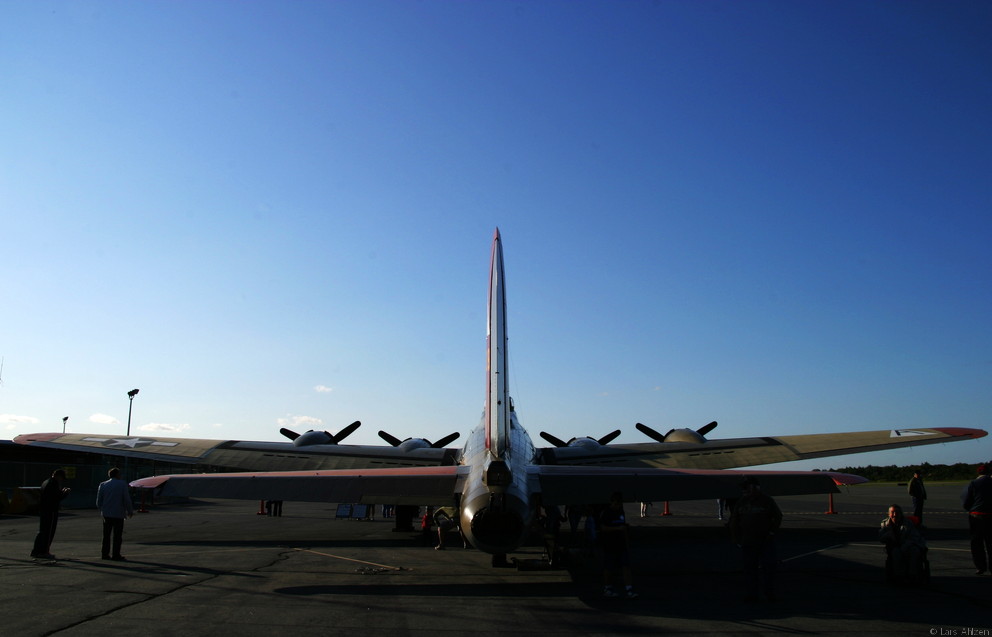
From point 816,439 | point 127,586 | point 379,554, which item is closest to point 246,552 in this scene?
point 379,554

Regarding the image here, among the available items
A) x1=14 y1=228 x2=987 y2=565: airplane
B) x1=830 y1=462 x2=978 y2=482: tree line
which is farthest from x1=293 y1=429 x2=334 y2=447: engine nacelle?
x1=830 y1=462 x2=978 y2=482: tree line

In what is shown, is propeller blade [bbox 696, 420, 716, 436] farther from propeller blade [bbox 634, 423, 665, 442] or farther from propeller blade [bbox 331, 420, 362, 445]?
propeller blade [bbox 331, 420, 362, 445]

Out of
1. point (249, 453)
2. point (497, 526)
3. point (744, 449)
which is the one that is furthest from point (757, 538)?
point (249, 453)

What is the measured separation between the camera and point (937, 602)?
29.1 ft

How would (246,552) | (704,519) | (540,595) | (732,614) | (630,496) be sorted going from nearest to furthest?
(732,614), (540,595), (630,496), (246,552), (704,519)

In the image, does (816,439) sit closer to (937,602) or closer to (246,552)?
(937,602)

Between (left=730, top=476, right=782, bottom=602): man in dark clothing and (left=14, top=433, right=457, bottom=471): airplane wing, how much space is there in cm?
1410

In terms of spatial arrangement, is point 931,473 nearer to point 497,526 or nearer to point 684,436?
point 684,436

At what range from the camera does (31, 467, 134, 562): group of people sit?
42.2 feet

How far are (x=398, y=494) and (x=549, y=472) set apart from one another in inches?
107

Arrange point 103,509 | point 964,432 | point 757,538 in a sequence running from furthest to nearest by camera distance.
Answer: point 964,432
point 103,509
point 757,538

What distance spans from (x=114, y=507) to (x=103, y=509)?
Result: 0.19 metres

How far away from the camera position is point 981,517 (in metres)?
11.2

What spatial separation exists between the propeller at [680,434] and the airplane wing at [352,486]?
54.1 ft
